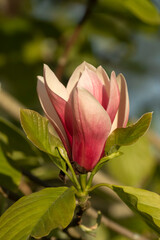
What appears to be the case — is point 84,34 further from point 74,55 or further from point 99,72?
point 99,72

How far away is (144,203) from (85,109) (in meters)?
0.17

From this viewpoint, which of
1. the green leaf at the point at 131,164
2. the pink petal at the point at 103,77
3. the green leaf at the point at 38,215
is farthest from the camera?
the green leaf at the point at 131,164

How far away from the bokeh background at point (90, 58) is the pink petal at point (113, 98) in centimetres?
30

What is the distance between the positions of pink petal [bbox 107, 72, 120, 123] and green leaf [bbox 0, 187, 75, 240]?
14cm

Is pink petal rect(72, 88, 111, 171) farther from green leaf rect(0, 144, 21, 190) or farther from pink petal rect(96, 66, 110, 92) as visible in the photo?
green leaf rect(0, 144, 21, 190)

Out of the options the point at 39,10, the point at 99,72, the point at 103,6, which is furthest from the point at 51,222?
the point at 39,10

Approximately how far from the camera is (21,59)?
5.47ft

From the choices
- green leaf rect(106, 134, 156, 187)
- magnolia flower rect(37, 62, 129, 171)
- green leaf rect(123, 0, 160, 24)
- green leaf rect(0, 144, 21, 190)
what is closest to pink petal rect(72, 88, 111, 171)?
magnolia flower rect(37, 62, 129, 171)

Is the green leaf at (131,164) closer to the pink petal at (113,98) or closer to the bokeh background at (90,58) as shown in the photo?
the bokeh background at (90,58)

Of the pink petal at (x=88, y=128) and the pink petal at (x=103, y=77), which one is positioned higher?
the pink petal at (x=103, y=77)

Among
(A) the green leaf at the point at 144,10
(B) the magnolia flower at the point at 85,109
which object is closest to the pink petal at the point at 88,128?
(B) the magnolia flower at the point at 85,109

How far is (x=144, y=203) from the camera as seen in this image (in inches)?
24.0

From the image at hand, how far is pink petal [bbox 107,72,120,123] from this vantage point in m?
0.61

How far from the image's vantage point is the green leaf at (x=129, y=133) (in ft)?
1.92
